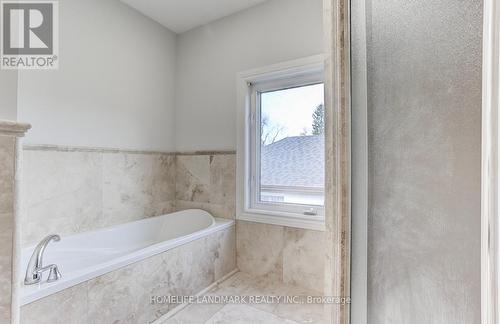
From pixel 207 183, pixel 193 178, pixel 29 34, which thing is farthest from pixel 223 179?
pixel 29 34

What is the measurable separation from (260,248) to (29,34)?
253cm

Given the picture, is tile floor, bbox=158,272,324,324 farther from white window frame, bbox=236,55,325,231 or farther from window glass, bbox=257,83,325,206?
window glass, bbox=257,83,325,206

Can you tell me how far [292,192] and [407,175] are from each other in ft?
5.50

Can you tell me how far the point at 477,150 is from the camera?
46cm

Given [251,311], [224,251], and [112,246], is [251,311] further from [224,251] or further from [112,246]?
[112,246]

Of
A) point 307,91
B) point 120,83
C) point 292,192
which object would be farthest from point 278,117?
point 120,83

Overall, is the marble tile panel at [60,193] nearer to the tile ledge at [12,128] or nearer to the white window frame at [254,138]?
the white window frame at [254,138]

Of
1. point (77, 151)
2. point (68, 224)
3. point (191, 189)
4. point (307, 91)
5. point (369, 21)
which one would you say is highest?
point (307, 91)

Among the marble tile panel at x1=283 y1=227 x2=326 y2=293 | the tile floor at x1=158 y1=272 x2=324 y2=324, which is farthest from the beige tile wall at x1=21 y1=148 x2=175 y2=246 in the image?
the marble tile panel at x1=283 y1=227 x2=326 y2=293

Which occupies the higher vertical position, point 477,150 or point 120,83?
point 120,83

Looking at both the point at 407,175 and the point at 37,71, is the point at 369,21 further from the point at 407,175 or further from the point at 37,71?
the point at 37,71

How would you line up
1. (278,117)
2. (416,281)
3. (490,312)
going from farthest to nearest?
1. (278,117)
2. (416,281)
3. (490,312)

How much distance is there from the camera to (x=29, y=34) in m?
1.75

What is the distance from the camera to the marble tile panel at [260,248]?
2.16 metres
